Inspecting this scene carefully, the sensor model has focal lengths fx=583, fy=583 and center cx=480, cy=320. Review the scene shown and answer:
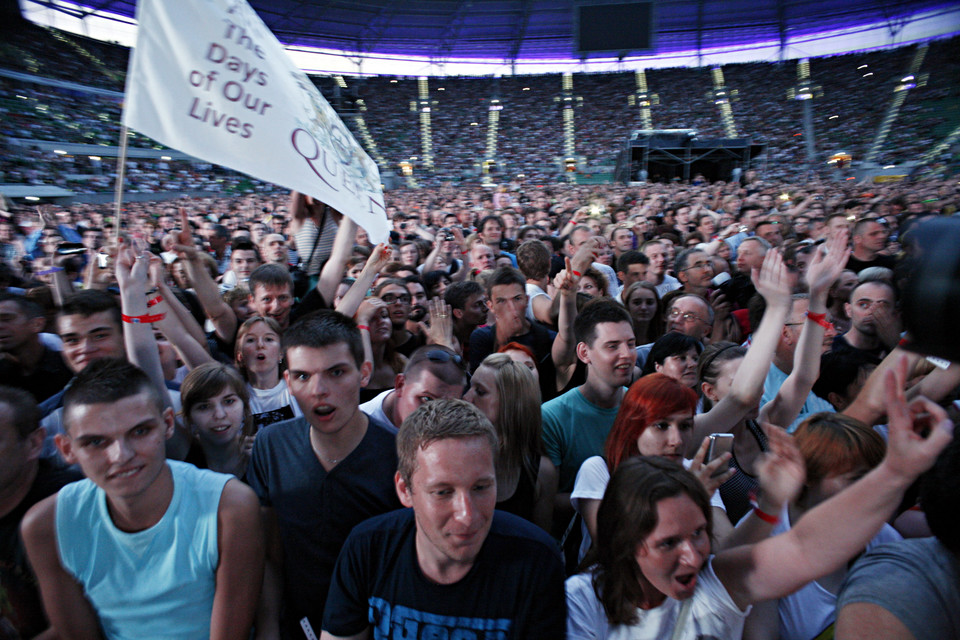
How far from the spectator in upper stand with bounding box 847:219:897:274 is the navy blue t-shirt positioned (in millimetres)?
5542

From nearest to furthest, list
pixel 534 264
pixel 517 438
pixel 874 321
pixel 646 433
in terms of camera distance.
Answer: pixel 646 433, pixel 517 438, pixel 874 321, pixel 534 264

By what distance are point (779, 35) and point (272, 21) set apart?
36475 mm

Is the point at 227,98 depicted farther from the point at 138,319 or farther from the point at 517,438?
the point at 517,438

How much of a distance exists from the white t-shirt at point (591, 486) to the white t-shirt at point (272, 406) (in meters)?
1.57

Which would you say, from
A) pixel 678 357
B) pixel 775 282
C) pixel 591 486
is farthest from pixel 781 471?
pixel 678 357

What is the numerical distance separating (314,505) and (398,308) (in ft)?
7.00

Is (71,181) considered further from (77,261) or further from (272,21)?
(77,261)

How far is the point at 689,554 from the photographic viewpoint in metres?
1.70

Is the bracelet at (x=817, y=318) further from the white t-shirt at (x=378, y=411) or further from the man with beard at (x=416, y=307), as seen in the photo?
the man with beard at (x=416, y=307)

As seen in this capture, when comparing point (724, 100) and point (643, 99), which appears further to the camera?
point (643, 99)

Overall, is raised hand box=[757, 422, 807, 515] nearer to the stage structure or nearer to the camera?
the camera

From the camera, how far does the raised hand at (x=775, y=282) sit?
2814mm

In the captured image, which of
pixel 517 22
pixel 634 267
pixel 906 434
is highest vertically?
pixel 517 22

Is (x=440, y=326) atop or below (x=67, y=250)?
below
